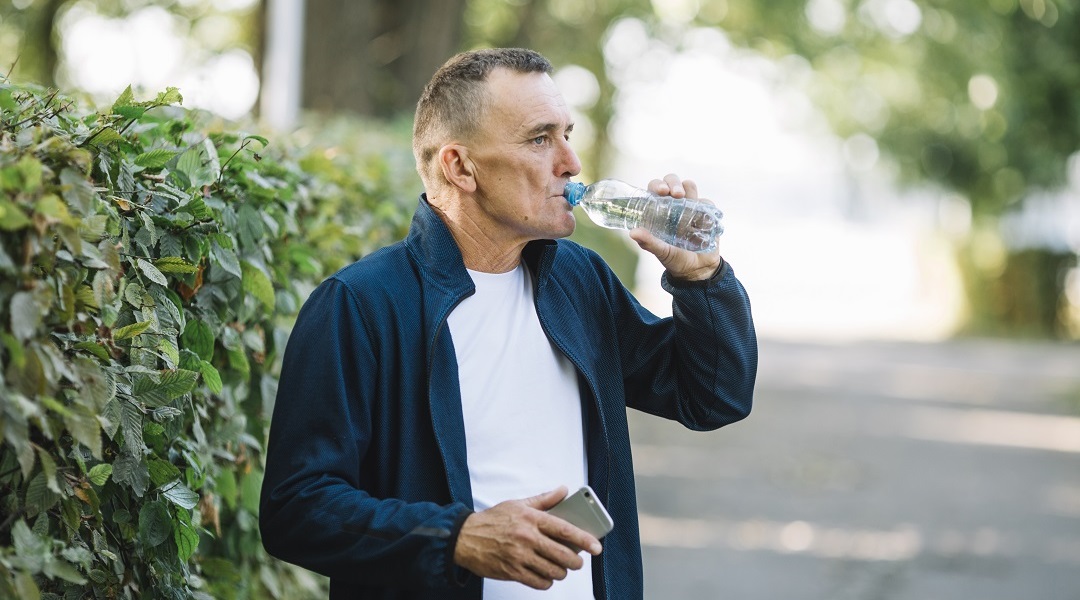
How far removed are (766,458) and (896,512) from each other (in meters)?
2.14

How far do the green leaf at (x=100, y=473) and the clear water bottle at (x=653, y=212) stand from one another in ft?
3.83

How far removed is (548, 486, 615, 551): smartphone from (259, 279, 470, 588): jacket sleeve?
7.8 inches

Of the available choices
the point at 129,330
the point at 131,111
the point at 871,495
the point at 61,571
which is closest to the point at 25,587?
the point at 61,571

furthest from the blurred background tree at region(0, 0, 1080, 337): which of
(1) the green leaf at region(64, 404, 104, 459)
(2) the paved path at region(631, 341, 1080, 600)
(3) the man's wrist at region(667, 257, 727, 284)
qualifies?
(1) the green leaf at region(64, 404, 104, 459)

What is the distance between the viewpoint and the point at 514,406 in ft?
8.95

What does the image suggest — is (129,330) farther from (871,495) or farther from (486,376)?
(871,495)

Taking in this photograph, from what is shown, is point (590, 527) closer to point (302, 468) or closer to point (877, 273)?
point (302, 468)

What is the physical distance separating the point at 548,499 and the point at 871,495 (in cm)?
718

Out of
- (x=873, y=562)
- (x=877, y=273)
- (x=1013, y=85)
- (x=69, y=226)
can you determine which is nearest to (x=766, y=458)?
(x=873, y=562)

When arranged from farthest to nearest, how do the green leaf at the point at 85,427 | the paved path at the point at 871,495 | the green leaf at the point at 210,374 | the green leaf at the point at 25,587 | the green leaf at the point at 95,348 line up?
the paved path at the point at 871,495
the green leaf at the point at 210,374
the green leaf at the point at 95,348
the green leaf at the point at 85,427
the green leaf at the point at 25,587

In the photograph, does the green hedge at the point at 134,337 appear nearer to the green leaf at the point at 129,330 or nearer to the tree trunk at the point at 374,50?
the green leaf at the point at 129,330

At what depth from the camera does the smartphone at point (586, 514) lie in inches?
93.7

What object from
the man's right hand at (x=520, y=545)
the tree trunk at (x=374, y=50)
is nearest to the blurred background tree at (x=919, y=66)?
the tree trunk at (x=374, y=50)

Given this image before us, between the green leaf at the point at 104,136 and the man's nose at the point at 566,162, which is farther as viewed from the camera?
the man's nose at the point at 566,162
